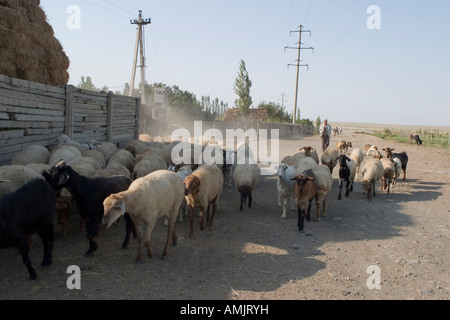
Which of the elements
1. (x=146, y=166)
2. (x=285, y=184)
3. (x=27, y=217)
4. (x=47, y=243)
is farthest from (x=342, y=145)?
(x=27, y=217)

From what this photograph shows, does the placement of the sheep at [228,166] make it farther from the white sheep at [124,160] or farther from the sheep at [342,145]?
the sheep at [342,145]

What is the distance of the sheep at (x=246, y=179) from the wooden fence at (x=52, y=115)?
5803 mm

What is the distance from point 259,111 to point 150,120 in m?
23.6

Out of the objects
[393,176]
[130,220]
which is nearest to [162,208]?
[130,220]

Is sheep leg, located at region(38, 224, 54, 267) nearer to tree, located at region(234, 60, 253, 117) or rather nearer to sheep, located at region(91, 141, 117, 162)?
sheep, located at region(91, 141, 117, 162)

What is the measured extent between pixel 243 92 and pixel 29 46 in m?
51.5

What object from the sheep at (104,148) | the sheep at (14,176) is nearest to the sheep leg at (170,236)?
the sheep at (14,176)

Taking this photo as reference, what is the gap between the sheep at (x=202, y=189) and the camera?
7301mm

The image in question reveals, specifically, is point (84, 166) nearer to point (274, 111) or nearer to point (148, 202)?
point (148, 202)

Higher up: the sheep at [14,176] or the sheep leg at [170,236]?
the sheep at [14,176]

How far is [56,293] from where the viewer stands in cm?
479

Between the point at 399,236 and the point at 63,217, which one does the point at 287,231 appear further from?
the point at 63,217

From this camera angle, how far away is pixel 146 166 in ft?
29.0

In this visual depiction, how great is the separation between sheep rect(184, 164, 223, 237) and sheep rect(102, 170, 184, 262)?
602 millimetres
